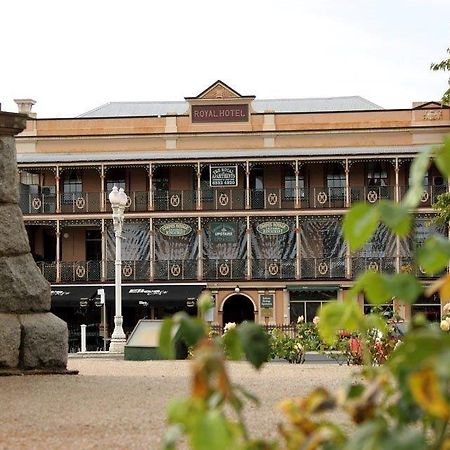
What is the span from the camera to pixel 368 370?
267cm

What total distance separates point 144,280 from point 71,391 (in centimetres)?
3005

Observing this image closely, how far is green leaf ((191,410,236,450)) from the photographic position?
178cm

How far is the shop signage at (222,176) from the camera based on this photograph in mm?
42406

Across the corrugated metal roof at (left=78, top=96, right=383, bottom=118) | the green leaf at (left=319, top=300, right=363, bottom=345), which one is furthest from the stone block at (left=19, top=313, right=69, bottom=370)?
the corrugated metal roof at (left=78, top=96, right=383, bottom=118)

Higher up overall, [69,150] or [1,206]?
[69,150]

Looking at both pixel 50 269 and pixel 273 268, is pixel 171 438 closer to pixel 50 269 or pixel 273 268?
pixel 273 268

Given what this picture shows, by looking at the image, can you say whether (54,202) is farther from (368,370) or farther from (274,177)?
(368,370)

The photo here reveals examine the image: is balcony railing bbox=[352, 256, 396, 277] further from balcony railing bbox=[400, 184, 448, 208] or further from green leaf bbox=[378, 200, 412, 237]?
green leaf bbox=[378, 200, 412, 237]

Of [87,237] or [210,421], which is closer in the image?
[210,421]

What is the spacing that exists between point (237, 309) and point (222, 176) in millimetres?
5159

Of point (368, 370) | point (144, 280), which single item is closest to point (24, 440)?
point (368, 370)

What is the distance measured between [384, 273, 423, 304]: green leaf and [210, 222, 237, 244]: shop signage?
131 ft

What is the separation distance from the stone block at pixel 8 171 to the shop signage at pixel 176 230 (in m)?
28.9

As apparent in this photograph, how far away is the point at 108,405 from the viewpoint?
10.1m
